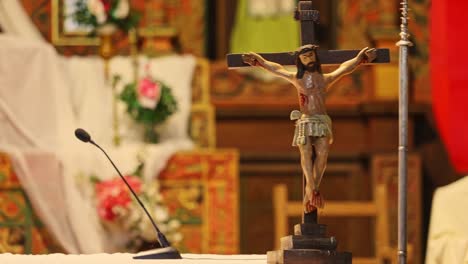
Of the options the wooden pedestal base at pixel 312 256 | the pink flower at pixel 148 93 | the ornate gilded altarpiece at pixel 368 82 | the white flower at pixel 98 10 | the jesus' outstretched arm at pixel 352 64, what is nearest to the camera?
the wooden pedestal base at pixel 312 256

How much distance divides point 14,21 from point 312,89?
539 cm

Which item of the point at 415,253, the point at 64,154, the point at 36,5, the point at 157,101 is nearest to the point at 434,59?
the point at 415,253

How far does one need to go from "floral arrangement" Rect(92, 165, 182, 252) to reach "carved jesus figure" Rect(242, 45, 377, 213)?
12.4 ft

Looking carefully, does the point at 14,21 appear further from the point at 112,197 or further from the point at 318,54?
the point at 318,54

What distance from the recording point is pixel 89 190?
291 inches

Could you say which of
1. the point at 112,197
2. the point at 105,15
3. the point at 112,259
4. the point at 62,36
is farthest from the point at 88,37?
the point at 112,259

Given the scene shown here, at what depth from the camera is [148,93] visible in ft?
26.5

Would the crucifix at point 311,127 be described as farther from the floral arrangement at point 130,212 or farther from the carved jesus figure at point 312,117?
the floral arrangement at point 130,212

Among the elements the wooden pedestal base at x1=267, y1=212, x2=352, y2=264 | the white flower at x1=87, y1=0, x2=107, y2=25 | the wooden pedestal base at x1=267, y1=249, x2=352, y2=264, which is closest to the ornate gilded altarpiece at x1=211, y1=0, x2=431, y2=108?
the white flower at x1=87, y1=0, x2=107, y2=25

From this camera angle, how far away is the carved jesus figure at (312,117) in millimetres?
3375

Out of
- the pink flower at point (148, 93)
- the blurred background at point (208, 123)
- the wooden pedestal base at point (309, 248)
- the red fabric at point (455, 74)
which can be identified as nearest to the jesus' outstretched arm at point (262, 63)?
the wooden pedestal base at point (309, 248)

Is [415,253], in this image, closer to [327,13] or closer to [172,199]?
[172,199]

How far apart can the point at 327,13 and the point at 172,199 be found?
280cm

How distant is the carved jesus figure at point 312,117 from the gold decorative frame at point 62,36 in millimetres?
6249
